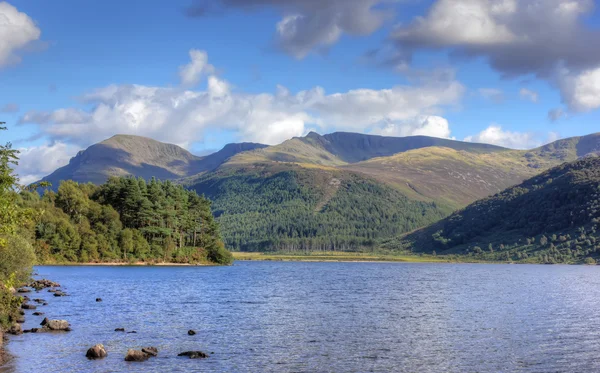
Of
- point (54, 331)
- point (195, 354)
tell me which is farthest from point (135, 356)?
point (54, 331)

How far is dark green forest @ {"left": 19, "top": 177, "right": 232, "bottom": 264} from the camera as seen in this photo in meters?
168

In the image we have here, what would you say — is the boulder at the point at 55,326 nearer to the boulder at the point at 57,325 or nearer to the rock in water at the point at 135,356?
the boulder at the point at 57,325

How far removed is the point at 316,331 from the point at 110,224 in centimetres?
12910

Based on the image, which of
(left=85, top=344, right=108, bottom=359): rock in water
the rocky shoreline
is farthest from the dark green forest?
(left=85, top=344, right=108, bottom=359): rock in water

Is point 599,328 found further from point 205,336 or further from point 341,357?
point 205,336

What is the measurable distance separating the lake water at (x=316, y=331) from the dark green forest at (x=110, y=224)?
62524 mm

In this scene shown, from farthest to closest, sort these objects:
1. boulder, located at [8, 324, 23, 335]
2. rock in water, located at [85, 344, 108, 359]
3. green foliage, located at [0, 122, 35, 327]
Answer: boulder, located at [8, 324, 23, 335]
rock in water, located at [85, 344, 108, 359]
green foliage, located at [0, 122, 35, 327]

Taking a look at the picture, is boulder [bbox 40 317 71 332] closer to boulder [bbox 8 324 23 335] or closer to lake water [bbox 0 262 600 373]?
lake water [bbox 0 262 600 373]

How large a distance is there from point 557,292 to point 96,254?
417 feet

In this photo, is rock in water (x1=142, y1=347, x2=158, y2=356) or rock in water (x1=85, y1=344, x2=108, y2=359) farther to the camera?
rock in water (x1=142, y1=347, x2=158, y2=356)

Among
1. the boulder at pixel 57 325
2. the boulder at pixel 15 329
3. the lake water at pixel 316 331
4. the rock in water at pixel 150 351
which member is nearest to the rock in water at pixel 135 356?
the lake water at pixel 316 331

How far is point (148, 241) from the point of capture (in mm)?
192250

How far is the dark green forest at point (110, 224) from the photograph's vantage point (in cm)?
16838

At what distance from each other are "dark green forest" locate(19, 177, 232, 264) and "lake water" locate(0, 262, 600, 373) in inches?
2462
